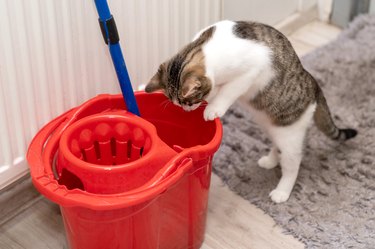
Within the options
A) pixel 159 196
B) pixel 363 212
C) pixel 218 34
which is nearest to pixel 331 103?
pixel 363 212

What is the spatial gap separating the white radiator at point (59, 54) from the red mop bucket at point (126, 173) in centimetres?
8

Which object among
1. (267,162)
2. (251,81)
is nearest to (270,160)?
(267,162)

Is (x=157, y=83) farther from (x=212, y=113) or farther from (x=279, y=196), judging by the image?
(x=279, y=196)

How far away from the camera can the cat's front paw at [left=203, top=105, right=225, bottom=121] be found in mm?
1419

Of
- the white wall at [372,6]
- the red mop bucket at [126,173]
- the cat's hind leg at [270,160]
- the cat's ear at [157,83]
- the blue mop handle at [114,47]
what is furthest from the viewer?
the white wall at [372,6]

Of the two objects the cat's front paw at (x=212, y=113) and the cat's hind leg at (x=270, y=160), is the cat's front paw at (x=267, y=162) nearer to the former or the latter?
the cat's hind leg at (x=270, y=160)

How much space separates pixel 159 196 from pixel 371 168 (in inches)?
31.3

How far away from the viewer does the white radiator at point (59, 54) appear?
1312mm

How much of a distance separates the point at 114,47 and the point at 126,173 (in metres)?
0.33

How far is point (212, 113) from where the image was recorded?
1.42 metres

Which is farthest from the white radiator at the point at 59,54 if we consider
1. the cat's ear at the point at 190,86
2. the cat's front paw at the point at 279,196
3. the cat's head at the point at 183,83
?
the cat's front paw at the point at 279,196

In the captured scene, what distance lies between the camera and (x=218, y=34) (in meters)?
1.46

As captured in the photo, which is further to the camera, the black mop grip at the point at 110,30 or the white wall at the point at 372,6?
the white wall at the point at 372,6

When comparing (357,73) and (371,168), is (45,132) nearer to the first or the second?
(371,168)
